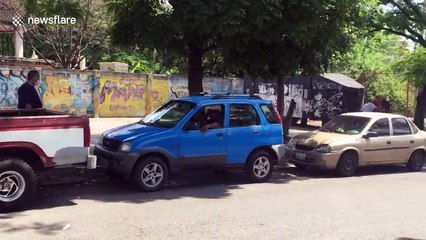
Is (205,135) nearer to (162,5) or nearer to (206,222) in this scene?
(206,222)

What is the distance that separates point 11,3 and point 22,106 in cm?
1484

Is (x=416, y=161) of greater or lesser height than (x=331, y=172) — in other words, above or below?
above

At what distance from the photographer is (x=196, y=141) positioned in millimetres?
9289

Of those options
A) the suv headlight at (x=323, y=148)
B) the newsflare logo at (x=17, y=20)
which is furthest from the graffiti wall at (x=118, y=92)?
the suv headlight at (x=323, y=148)

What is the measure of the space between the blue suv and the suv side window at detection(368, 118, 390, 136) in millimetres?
2844

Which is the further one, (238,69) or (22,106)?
(238,69)

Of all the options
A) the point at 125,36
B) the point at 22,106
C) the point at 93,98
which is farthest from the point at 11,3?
the point at 22,106

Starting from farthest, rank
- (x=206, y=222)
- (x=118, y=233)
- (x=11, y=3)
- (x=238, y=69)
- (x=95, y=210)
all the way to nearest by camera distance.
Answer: (x=11, y=3) → (x=238, y=69) → (x=95, y=210) → (x=206, y=222) → (x=118, y=233)

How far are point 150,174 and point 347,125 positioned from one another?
5457 mm

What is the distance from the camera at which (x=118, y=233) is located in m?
6.25

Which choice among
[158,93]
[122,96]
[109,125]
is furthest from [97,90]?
[109,125]

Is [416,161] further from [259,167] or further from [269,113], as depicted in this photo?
[259,167]

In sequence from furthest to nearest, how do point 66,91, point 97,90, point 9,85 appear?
1. point 97,90
2. point 66,91
3. point 9,85

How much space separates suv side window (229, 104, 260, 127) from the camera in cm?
983
